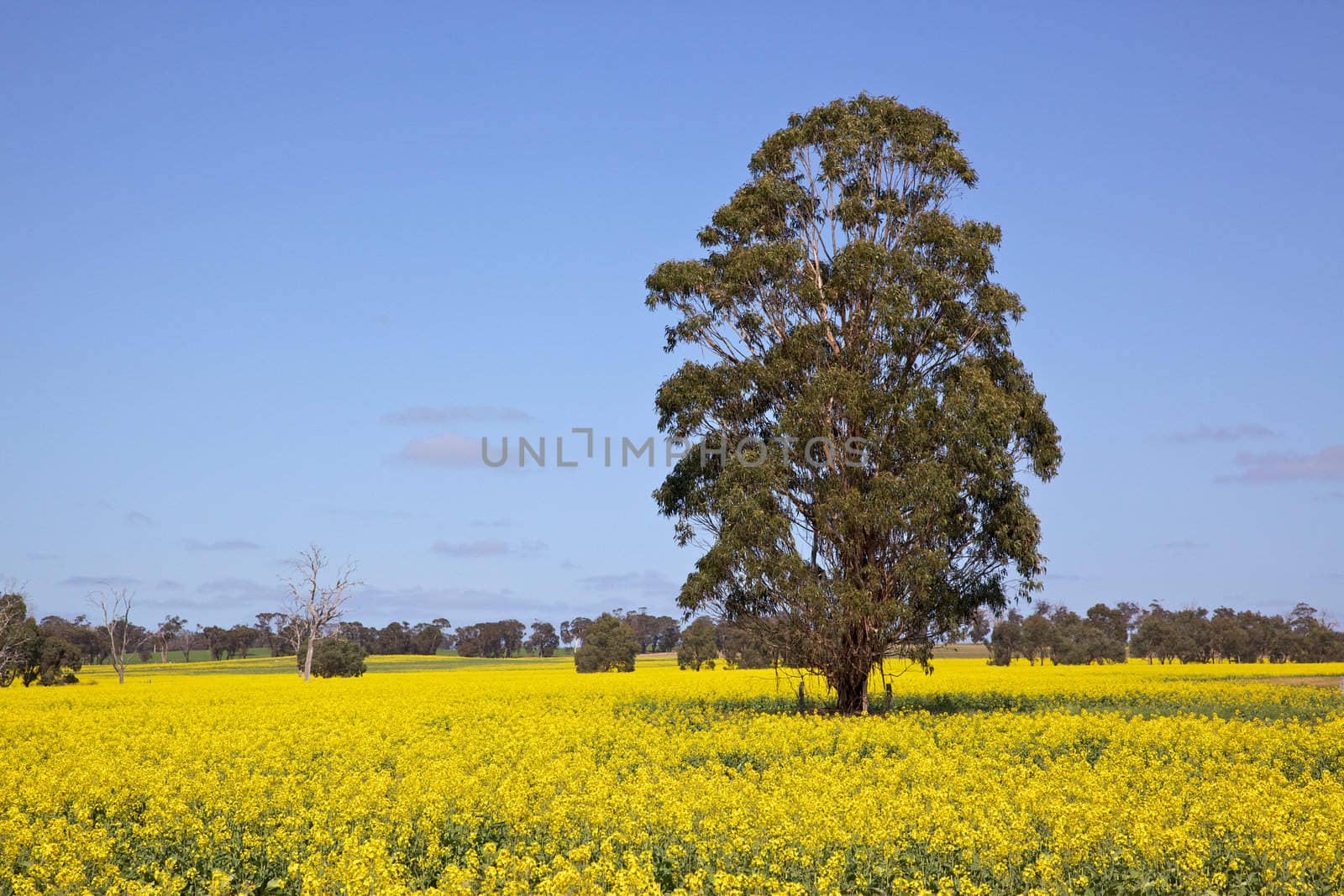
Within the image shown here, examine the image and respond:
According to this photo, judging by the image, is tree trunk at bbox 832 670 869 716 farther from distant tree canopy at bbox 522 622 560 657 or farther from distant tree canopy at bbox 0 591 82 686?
distant tree canopy at bbox 522 622 560 657

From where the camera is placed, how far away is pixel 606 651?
8375cm

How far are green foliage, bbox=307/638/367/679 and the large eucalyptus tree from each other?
47699 mm

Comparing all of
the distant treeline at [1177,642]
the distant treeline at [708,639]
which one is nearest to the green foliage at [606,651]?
the distant treeline at [708,639]

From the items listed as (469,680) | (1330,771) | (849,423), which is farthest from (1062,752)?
(469,680)

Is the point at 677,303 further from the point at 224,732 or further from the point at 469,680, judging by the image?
the point at 469,680

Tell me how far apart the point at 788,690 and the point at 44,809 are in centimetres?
3212

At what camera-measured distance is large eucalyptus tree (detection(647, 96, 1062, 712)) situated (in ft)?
89.5

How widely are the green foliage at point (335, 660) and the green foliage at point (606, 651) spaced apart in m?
17.8

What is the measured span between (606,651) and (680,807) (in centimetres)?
7296

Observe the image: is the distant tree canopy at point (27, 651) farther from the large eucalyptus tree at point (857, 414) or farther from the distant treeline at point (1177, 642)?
the distant treeline at point (1177, 642)

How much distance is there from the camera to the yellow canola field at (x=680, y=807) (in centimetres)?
991

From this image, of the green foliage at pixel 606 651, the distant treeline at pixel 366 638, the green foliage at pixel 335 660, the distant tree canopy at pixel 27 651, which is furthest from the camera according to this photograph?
the distant treeline at pixel 366 638

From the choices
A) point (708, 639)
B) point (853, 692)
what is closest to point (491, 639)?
point (708, 639)

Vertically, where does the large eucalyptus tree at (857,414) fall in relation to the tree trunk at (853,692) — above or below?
above
